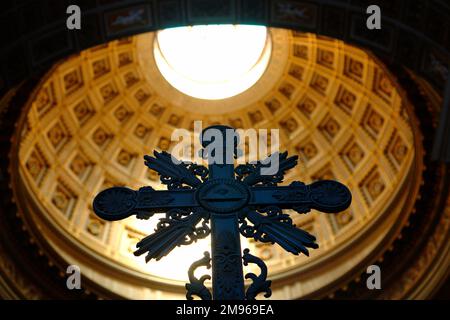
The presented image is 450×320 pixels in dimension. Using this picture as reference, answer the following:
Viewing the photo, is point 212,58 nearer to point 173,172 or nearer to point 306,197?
point 173,172

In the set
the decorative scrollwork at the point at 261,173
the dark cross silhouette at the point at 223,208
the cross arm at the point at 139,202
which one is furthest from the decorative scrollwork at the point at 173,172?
the decorative scrollwork at the point at 261,173

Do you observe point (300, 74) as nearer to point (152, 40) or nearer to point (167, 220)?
point (152, 40)

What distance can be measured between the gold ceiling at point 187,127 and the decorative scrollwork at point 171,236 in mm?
12985

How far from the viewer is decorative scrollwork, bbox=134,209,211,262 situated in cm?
469

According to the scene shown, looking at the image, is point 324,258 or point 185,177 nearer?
point 185,177

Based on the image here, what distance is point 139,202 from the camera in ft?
16.7

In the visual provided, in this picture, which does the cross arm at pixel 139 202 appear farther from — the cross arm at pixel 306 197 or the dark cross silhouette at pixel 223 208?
the cross arm at pixel 306 197

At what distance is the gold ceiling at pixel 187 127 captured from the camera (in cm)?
1858


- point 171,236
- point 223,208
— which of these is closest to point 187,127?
point 223,208

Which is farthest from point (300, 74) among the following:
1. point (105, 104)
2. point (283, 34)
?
point (105, 104)

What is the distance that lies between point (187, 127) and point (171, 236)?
17710 millimetres

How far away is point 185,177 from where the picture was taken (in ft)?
17.1

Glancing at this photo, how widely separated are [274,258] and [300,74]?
5436 mm

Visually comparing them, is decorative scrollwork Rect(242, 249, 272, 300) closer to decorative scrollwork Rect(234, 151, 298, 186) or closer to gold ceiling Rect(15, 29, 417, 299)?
decorative scrollwork Rect(234, 151, 298, 186)
